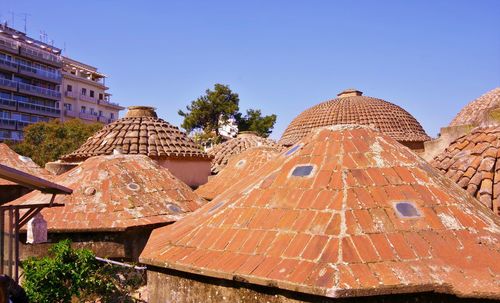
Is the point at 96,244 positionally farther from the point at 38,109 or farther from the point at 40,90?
the point at 40,90

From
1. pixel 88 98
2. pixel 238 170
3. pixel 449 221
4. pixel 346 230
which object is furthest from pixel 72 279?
pixel 88 98

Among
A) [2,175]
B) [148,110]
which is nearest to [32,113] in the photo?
[148,110]

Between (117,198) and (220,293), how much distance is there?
6.09 metres

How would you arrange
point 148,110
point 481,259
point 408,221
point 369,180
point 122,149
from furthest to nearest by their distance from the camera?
point 148,110 → point 122,149 → point 369,180 → point 408,221 → point 481,259

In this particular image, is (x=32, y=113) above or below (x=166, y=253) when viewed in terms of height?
above

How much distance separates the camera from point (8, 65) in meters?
46.8

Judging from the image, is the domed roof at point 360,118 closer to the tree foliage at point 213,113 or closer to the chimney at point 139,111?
the chimney at point 139,111

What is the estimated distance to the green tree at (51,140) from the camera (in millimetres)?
35875

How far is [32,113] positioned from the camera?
50094 mm

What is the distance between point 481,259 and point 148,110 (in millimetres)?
16547

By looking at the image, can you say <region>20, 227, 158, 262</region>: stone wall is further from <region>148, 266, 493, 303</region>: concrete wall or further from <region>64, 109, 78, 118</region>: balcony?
<region>64, 109, 78, 118</region>: balcony

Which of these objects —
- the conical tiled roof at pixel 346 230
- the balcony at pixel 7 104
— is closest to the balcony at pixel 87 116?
the balcony at pixel 7 104

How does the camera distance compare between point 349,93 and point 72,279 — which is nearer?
point 72,279

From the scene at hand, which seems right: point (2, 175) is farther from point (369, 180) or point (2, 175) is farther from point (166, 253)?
point (369, 180)
